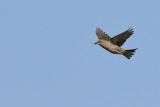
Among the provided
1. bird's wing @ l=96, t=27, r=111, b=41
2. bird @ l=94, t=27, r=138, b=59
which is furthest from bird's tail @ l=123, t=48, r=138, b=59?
bird's wing @ l=96, t=27, r=111, b=41

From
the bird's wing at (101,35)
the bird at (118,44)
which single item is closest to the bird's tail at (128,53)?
the bird at (118,44)

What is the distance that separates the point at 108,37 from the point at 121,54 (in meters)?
1.26

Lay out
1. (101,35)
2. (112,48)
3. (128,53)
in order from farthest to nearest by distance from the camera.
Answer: (101,35) < (128,53) < (112,48)

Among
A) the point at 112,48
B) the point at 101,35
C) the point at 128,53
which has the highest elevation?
the point at 101,35

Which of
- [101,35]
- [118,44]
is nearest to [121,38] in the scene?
[118,44]

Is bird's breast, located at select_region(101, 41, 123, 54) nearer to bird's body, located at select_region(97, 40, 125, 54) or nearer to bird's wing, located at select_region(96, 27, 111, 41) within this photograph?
bird's body, located at select_region(97, 40, 125, 54)

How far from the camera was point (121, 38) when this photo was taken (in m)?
18.6

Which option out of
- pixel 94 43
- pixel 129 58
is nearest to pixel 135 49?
pixel 129 58

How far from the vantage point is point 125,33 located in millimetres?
18297

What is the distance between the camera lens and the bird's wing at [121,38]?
18.3 metres

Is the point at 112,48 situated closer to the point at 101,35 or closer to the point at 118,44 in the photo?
the point at 118,44

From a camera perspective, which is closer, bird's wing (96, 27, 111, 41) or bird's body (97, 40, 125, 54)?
bird's body (97, 40, 125, 54)

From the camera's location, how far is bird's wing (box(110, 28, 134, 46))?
18281 mm

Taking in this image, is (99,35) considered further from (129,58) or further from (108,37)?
(129,58)
